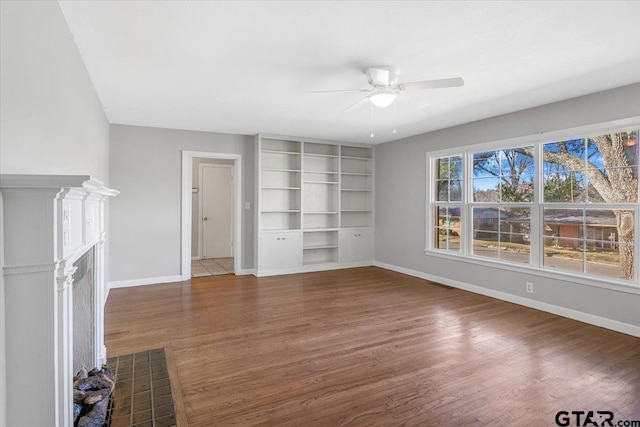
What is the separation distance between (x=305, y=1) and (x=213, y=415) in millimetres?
2544

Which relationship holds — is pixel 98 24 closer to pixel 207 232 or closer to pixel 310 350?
pixel 310 350

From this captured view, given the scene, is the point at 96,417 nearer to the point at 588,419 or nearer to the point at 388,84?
the point at 588,419

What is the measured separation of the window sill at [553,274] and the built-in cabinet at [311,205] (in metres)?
2.00

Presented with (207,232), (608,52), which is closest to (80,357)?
(608,52)

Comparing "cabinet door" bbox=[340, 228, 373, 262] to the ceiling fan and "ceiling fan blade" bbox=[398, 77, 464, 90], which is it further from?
"ceiling fan blade" bbox=[398, 77, 464, 90]

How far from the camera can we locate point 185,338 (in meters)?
3.25

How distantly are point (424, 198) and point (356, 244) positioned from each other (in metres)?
1.78

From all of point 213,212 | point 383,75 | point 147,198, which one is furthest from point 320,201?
point 383,75

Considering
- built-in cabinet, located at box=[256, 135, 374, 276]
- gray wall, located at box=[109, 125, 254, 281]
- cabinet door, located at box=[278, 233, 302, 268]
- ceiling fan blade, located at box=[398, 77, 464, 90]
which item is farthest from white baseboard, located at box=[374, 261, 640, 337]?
gray wall, located at box=[109, 125, 254, 281]

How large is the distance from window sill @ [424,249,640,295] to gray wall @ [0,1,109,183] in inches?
187

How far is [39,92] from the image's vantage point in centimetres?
162

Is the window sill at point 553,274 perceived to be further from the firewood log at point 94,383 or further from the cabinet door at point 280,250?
the firewood log at point 94,383

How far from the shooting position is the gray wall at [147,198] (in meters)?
5.14

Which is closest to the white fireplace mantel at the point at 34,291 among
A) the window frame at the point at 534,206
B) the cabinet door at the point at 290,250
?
the window frame at the point at 534,206
